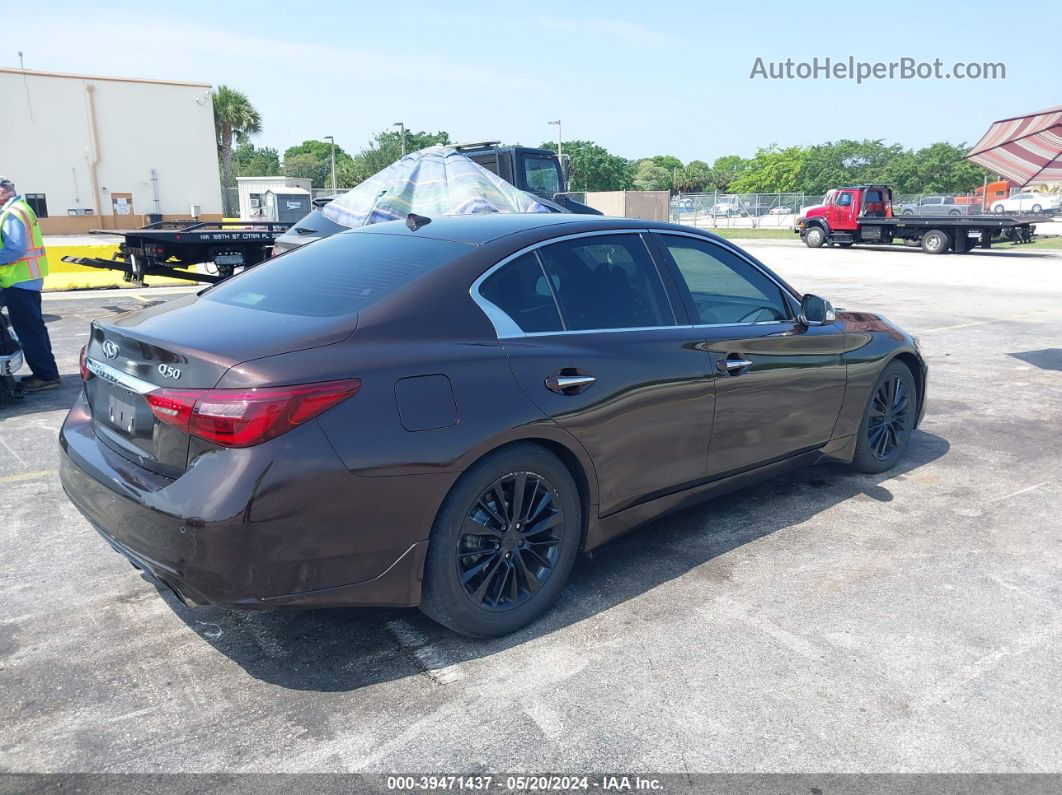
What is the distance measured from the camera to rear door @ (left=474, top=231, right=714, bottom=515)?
11.2 feet

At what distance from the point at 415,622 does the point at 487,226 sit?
172 cm

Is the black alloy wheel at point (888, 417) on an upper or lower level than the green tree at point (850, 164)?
lower

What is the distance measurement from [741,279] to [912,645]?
2025 millimetres

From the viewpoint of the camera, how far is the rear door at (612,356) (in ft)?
11.2

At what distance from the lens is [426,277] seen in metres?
3.32

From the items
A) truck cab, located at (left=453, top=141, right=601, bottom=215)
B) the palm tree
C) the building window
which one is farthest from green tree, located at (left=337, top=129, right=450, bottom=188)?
truck cab, located at (left=453, top=141, right=601, bottom=215)

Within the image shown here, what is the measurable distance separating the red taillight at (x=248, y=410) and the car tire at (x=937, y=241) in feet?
94.3

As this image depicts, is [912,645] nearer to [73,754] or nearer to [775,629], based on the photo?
[775,629]

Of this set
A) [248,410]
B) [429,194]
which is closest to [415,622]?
[248,410]

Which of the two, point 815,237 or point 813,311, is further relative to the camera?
point 815,237

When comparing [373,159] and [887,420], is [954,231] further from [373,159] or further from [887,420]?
[373,159]

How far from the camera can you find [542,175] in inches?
603

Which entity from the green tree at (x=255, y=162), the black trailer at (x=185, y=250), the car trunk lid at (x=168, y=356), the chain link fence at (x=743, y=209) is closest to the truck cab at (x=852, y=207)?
the chain link fence at (x=743, y=209)

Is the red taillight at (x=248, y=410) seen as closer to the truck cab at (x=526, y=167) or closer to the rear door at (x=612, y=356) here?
the rear door at (x=612, y=356)
